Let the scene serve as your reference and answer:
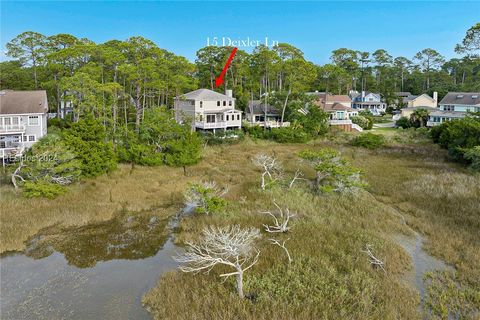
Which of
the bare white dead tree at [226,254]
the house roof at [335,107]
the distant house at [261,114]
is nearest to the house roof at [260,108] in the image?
the distant house at [261,114]

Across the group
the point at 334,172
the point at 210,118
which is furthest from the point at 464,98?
the point at 334,172

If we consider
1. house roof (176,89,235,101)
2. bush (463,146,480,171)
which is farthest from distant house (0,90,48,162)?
bush (463,146,480,171)

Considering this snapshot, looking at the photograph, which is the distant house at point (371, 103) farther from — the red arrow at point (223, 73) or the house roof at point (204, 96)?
the house roof at point (204, 96)

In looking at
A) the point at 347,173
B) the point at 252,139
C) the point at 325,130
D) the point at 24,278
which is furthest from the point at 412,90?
the point at 24,278

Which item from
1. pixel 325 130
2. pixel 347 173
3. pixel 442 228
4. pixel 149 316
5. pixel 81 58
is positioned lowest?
pixel 149 316

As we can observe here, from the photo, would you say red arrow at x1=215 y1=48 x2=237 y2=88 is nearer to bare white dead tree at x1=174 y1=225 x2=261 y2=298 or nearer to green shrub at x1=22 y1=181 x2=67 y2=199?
green shrub at x1=22 y1=181 x2=67 y2=199

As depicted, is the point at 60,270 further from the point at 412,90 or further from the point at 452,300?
the point at 412,90

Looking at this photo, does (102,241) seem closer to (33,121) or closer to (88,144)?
(88,144)
